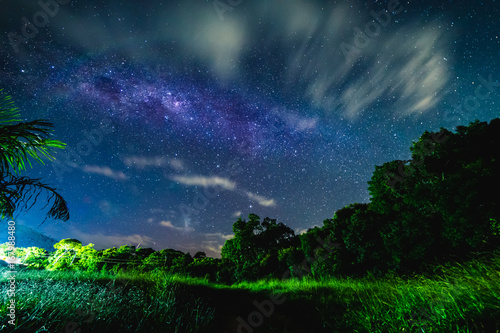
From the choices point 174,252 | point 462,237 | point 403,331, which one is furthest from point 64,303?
point 174,252

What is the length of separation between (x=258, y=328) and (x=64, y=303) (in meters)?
5.21

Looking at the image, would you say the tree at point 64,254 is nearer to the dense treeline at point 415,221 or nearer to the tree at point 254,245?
the dense treeline at point 415,221

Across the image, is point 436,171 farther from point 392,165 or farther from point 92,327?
point 92,327

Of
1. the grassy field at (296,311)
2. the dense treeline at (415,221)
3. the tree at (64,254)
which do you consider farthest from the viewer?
the tree at (64,254)

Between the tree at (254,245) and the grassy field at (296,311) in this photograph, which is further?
the tree at (254,245)

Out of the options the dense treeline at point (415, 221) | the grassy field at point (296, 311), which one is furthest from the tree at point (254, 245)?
the grassy field at point (296, 311)

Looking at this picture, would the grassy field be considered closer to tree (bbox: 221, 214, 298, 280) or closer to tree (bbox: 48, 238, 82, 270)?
tree (bbox: 221, 214, 298, 280)

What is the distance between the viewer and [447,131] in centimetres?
1164

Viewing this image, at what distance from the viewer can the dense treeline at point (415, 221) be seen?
9195 millimetres

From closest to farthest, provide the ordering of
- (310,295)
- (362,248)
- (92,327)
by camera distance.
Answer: (92,327) → (310,295) → (362,248)

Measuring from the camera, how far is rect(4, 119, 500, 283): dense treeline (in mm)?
9195

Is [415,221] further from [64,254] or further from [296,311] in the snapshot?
[64,254]

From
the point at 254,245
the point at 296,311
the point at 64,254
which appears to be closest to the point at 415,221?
the point at 296,311

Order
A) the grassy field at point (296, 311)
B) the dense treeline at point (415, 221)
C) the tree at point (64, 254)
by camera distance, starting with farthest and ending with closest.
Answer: the tree at point (64, 254) → the dense treeline at point (415, 221) → the grassy field at point (296, 311)
